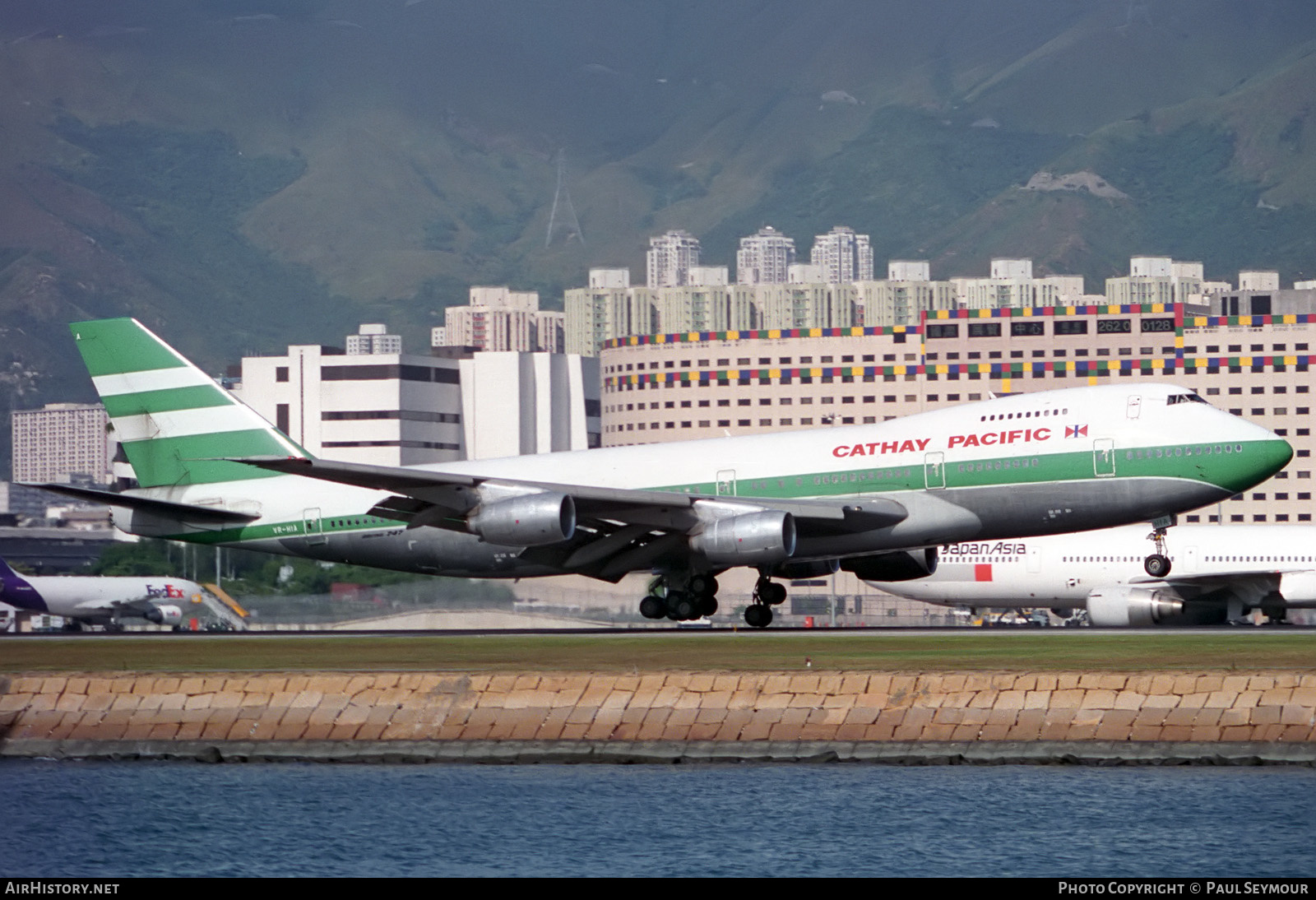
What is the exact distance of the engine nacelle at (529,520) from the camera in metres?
50.9

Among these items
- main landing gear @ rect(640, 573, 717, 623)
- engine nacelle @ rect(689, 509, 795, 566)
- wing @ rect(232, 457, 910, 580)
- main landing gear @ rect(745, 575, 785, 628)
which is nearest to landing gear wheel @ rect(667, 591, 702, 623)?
main landing gear @ rect(640, 573, 717, 623)

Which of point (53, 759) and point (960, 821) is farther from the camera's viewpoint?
point (53, 759)

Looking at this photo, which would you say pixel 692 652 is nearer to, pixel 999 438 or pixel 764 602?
pixel 999 438

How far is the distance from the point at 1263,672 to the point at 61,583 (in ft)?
279

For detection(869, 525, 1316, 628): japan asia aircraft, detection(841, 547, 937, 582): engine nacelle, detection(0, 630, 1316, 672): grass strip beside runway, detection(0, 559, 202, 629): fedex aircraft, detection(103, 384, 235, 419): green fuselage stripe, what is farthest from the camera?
detection(0, 559, 202, 629): fedex aircraft

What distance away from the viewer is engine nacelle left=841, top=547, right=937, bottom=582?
5647 cm

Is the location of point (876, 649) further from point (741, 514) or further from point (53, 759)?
point (53, 759)

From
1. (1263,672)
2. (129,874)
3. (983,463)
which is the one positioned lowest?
(129,874)

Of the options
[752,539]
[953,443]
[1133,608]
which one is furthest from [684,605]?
[1133,608]

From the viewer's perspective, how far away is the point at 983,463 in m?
51.3

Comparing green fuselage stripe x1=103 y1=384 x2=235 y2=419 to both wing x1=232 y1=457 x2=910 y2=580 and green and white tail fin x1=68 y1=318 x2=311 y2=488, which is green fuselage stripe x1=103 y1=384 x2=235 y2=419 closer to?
green and white tail fin x1=68 y1=318 x2=311 y2=488

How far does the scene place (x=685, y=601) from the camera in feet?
182

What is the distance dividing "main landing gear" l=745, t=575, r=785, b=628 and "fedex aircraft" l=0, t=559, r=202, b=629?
57827 mm

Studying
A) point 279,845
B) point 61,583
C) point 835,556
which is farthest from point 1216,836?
point 61,583
